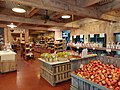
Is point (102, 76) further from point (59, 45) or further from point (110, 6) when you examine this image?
point (59, 45)

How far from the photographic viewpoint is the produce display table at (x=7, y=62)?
5380mm

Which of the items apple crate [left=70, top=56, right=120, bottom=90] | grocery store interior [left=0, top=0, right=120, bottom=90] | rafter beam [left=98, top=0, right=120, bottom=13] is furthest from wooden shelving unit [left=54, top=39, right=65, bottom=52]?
apple crate [left=70, top=56, right=120, bottom=90]

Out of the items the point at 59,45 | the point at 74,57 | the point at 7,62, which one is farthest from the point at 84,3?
the point at 59,45

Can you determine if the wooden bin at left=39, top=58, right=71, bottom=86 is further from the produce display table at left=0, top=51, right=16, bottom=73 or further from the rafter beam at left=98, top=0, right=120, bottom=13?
the rafter beam at left=98, top=0, right=120, bottom=13

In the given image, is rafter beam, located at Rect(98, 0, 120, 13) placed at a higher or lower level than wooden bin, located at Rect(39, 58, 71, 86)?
higher

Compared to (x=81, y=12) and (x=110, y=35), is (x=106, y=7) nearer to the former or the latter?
(x=81, y=12)

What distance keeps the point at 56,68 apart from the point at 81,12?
83.9 inches

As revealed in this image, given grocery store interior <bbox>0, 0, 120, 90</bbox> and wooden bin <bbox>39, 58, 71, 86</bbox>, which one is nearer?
grocery store interior <bbox>0, 0, 120, 90</bbox>

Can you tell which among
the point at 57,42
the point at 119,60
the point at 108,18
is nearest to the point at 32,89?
the point at 119,60

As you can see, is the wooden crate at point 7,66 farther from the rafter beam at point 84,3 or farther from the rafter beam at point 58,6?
the rafter beam at point 84,3

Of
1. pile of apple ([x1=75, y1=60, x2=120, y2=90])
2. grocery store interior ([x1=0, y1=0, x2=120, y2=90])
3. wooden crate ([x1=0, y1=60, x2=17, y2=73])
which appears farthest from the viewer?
wooden crate ([x1=0, y1=60, x2=17, y2=73])

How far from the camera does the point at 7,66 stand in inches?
217

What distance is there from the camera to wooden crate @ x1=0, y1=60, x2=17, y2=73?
5.38 metres

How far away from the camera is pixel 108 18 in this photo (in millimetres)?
5070
